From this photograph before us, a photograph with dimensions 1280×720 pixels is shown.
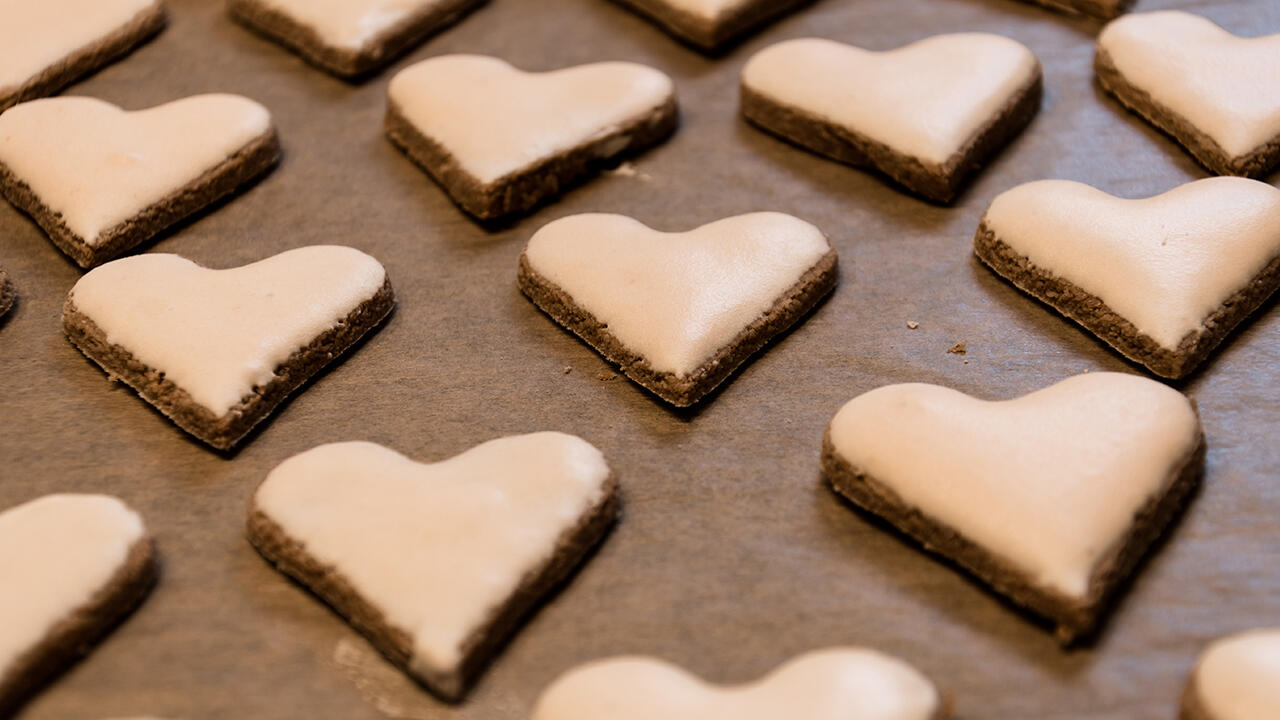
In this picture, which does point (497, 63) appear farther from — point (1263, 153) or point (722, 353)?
point (1263, 153)

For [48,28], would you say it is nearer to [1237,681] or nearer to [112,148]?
[112,148]

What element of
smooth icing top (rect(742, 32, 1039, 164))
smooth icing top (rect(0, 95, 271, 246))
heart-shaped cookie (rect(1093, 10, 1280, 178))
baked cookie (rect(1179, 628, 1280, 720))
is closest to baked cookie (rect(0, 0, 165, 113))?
smooth icing top (rect(0, 95, 271, 246))

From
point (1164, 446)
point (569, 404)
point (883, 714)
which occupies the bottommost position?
point (569, 404)

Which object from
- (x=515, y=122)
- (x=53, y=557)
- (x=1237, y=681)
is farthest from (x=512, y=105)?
(x=1237, y=681)

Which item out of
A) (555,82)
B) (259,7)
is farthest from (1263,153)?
(259,7)

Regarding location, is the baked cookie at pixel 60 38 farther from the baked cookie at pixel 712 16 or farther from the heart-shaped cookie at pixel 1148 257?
the heart-shaped cookie at pixel 1148 257

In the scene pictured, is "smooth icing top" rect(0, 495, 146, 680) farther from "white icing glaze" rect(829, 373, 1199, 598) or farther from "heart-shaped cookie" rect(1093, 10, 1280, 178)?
"heart-shaped cookie" rect(1093, 10, 1280, 178)
